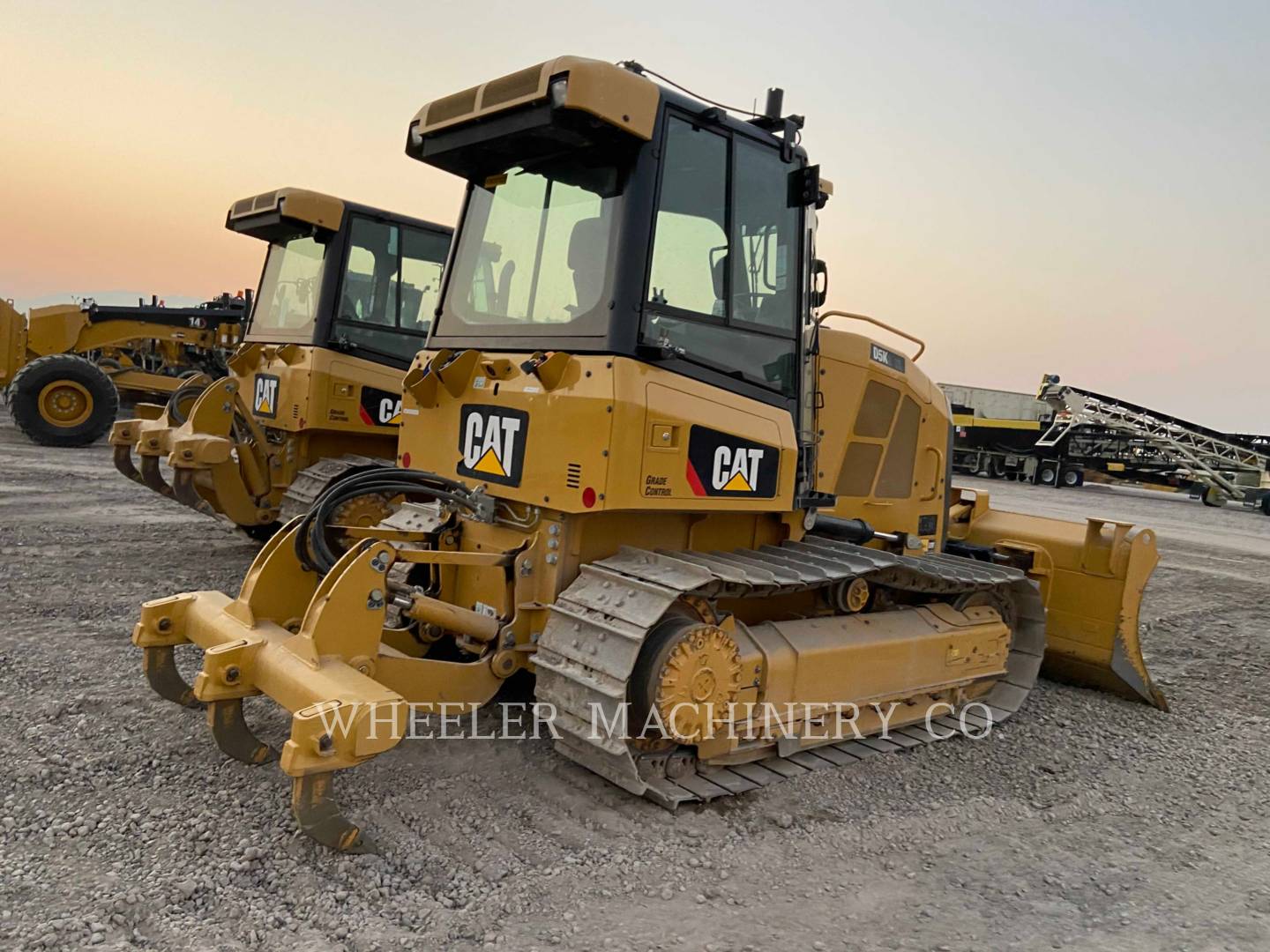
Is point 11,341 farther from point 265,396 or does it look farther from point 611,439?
point 611,439

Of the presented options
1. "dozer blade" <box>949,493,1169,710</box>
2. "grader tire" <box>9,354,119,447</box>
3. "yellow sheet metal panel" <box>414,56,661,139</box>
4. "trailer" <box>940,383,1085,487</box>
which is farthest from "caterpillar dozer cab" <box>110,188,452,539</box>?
"trailer" <box>940,383,1085,487</box>

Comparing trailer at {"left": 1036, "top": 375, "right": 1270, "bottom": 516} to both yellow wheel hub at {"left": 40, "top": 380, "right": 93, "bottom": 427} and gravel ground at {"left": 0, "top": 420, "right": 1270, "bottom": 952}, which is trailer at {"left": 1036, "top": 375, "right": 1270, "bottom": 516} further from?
yellow wheel hub at {"left": 40, "top": 380, "right": 93, "bottom": 427}

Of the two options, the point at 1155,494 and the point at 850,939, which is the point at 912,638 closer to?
the point at 850,939

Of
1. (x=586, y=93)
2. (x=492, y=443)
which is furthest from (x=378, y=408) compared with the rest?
(x=586, y=93)

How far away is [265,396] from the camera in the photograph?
7.76 meters

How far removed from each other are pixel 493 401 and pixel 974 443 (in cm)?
2527

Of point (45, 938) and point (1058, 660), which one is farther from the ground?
point (1058, 660)

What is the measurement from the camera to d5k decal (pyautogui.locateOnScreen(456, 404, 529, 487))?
→ 13.4 feet

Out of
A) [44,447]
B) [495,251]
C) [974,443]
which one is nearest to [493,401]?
[495,251]

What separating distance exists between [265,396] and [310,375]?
772 millimetres

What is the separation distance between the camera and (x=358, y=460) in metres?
7.28

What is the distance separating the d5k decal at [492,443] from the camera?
4.10 m

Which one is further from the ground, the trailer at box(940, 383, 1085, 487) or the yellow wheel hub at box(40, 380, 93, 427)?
the trailer at box(940, 383, 1085, 487)

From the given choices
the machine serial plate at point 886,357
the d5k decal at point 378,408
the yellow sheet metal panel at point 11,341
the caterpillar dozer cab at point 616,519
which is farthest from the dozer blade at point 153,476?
the yellow sheet metal panel at point 11,341
